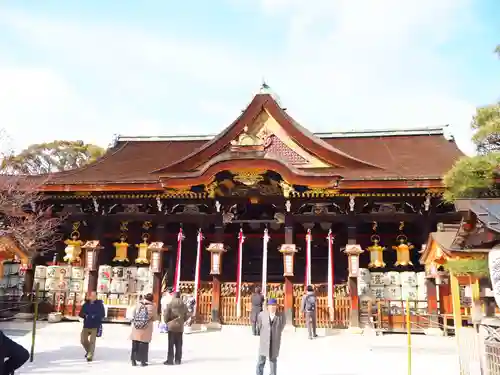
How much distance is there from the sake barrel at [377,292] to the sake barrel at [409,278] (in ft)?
2.45

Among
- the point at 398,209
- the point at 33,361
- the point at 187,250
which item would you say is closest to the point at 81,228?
the point at 187,250

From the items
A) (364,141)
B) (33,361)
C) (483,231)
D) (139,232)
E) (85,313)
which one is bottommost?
(33,361)

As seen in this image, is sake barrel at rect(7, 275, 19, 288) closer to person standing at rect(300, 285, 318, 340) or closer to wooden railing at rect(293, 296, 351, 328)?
wooden railing at rect(293, 296, 351, 328)

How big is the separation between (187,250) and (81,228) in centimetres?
417

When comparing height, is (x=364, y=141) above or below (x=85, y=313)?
above

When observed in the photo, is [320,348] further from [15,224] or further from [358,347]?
[15,224]

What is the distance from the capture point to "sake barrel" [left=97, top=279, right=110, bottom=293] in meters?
16.5

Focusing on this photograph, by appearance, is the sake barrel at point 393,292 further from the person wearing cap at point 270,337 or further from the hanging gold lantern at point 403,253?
the person wearing cap at point 270,337

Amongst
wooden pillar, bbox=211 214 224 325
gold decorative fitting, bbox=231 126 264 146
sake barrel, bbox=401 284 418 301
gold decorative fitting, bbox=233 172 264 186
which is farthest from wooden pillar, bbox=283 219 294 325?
sake barrel, bbox=401 284 418 301

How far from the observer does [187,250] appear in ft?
59.3

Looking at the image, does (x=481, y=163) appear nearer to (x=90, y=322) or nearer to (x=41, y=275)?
(x=90, y=322)

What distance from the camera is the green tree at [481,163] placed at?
10289 mm

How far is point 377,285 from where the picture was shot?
15328 mm

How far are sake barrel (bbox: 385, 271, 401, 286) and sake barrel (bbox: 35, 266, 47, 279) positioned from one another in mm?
12335
